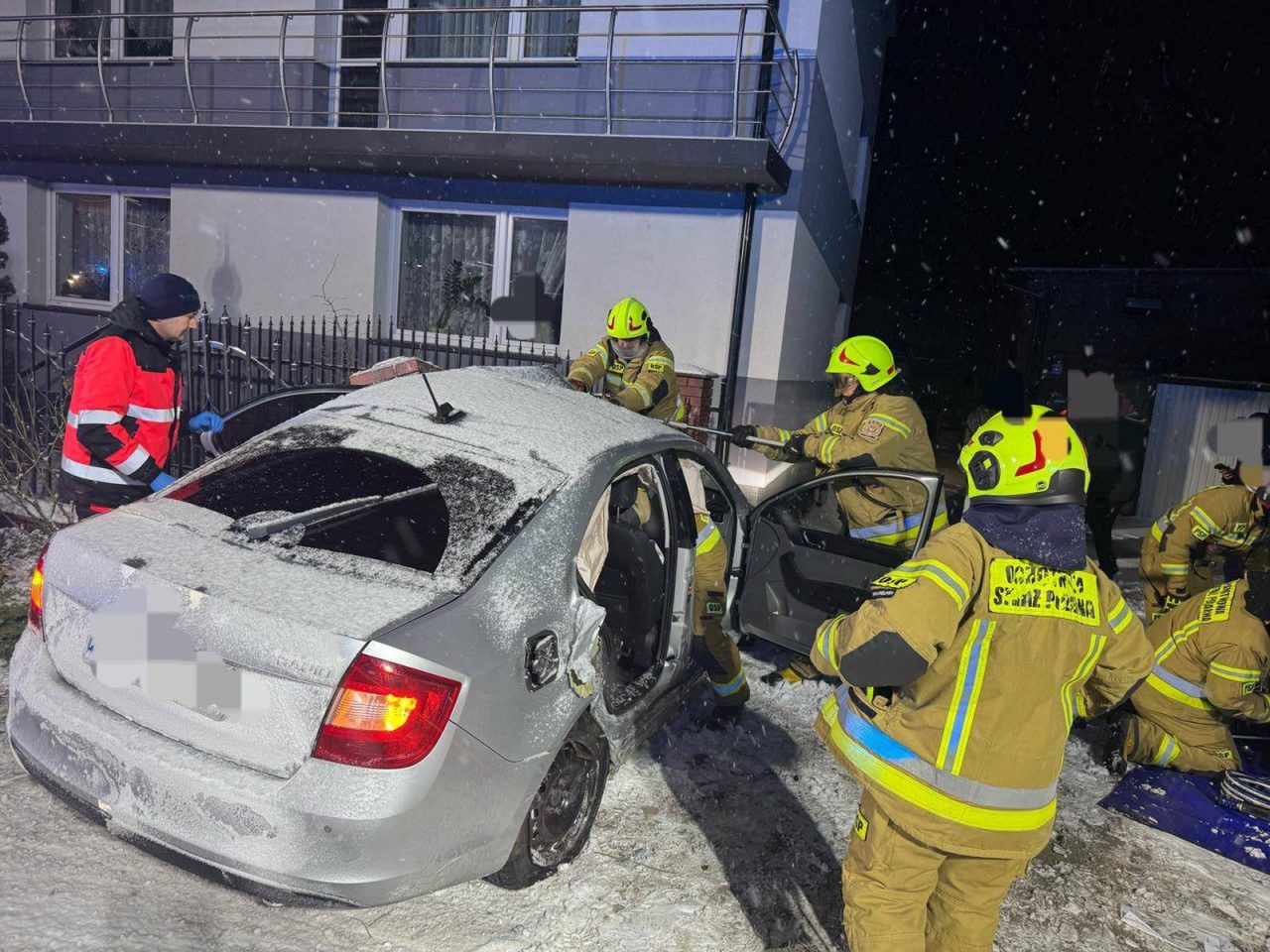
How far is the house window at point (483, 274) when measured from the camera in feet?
29.8

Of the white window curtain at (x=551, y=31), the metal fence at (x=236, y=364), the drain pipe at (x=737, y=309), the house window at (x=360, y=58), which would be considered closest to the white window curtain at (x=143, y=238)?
the metal fence at (x=236, y=364)

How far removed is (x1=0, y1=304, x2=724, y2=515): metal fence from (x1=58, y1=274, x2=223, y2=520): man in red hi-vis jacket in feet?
8.59

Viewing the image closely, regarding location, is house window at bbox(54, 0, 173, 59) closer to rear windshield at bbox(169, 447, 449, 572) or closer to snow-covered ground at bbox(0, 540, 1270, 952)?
snow-covered ground at bbox(0, 540, 1270, 952)

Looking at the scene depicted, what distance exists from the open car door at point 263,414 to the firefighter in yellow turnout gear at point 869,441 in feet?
7.93

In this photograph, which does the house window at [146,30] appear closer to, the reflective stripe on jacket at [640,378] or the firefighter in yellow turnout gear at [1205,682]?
the reflective stripe on jacket at [640,378]

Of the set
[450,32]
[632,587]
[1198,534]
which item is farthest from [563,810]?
[450,32]

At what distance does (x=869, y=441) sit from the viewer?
4.61 m

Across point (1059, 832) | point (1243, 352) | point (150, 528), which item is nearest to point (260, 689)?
point (150, 528)

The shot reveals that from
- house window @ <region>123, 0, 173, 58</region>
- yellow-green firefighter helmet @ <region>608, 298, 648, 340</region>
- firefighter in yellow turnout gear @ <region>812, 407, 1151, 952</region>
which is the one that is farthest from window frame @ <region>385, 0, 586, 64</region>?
firefighter in yellow turnout gear @ <region>812, 407, 1151, 952</region>

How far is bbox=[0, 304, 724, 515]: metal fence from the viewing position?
6.75 meters

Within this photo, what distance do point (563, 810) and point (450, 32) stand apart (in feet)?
29.6

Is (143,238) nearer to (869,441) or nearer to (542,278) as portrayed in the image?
(542,278)

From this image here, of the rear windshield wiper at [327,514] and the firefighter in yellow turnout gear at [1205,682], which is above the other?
the rear windshield wiper at [327,514]

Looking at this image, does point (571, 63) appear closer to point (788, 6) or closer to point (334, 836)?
point (788, 6)
